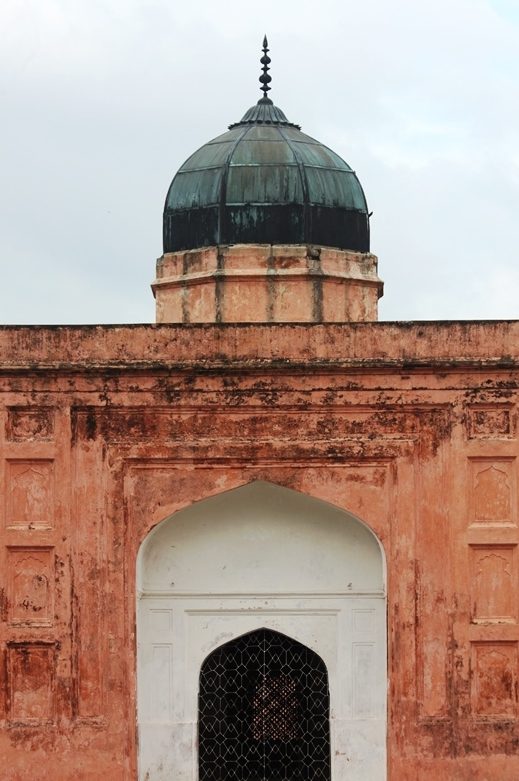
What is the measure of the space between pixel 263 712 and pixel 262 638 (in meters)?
0.66

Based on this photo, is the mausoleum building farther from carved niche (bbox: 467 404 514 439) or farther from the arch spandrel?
the arch spandrel

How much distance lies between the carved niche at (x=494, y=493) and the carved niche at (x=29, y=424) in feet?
11.3

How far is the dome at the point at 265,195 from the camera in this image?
15.6 meters

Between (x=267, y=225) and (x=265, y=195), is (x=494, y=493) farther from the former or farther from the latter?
(x=265, y=195)

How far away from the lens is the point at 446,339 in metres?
13.5

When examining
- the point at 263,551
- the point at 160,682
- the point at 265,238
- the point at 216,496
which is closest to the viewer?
the point at 216,496

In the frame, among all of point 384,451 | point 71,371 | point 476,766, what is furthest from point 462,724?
point 71,371

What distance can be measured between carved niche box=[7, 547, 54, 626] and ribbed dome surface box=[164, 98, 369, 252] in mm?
3771

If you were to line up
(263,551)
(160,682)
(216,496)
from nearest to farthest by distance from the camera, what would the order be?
(216,496) < (160,682) < (263,551)

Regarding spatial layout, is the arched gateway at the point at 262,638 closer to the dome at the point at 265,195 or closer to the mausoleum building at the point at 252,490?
the mausoleum building at the point at 252,490

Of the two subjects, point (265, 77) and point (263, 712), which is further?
point (265, 77)

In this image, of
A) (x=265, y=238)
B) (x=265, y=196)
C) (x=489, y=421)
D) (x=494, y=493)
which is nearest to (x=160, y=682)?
(x=494, y=493)

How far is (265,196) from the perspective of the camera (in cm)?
1565

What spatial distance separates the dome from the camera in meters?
15.6
